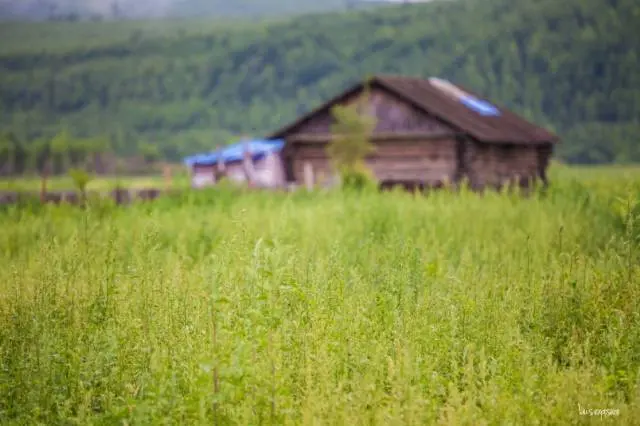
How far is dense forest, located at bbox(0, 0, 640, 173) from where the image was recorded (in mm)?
139750

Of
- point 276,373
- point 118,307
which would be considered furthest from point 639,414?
point 118,307

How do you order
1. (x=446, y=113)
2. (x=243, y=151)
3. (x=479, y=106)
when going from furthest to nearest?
(x=243, y=151) < (x=479, y=106) < (x=446, y=113)

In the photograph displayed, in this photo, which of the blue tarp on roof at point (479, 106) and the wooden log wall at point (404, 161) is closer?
the wooden log wall at point (404, 161)

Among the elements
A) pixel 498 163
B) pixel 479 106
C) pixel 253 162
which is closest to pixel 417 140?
pixel 498 163

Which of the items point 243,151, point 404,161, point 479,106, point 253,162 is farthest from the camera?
point 253,162

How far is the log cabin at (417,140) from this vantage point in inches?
1101

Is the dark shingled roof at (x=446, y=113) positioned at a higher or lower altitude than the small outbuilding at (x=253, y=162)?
higher

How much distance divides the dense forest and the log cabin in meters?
97.3

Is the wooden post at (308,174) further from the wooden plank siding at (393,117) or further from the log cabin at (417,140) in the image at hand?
the wooden plank siding at (393,117)

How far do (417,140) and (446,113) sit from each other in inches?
55.1

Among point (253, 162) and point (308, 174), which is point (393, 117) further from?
point (253, 162)

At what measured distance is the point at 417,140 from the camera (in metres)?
28.6

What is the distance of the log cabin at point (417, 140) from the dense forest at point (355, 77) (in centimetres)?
9735

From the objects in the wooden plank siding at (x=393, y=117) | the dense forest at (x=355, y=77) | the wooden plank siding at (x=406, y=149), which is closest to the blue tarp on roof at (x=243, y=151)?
the wooden plank siding at (x=406, y=149)
